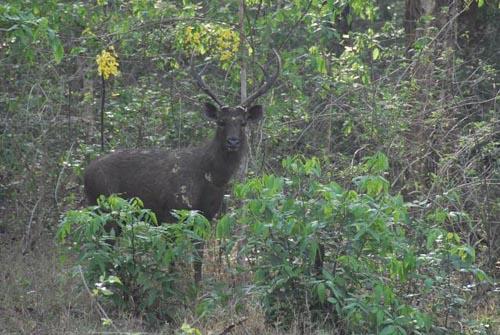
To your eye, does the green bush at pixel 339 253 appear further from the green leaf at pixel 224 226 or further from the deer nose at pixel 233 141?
the deer nose at pixel 233 141

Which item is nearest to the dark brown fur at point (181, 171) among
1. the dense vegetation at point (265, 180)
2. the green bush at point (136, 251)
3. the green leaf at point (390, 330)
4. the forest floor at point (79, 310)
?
the dense vegetation at point (265, 180)

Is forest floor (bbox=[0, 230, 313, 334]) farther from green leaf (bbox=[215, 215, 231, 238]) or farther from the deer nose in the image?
the deer nose

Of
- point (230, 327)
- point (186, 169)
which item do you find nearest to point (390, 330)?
point (230, 327)

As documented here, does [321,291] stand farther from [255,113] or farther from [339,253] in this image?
[255,113]

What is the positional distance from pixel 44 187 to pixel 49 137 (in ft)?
2.53

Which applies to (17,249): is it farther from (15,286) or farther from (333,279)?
(333,279)

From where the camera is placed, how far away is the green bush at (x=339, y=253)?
816 centimetres

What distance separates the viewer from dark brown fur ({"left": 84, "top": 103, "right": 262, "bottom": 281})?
37.2 ft

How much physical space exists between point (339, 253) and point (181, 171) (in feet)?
11.4

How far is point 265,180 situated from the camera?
8.40 meters

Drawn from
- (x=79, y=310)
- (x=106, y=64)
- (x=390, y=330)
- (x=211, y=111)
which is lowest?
(x=79, y=310)

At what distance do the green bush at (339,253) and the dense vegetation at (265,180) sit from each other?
21mm

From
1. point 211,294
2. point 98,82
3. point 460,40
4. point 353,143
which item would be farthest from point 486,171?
point 98,82

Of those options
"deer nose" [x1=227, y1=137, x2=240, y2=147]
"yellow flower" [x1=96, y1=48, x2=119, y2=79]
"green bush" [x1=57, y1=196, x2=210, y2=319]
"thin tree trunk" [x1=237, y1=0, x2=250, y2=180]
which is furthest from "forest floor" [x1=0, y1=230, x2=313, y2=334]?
"yellow flower" [x1=96, y1=48, x2=119, y2=79]
